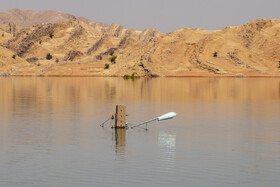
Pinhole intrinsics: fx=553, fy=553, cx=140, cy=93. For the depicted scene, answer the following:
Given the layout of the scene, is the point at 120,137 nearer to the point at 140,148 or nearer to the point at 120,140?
the point at 120,140

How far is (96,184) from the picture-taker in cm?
2884

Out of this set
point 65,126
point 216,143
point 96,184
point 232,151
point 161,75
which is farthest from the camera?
point 161,75

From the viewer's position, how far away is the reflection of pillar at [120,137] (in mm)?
40531

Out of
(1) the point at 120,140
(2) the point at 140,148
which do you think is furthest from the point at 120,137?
(2) the point at 140,148

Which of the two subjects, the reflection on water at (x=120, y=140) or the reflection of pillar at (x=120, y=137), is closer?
the reflection on water at (x=120, y=140)

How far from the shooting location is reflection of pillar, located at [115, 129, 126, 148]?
40.5 m

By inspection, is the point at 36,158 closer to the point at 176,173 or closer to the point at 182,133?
the point at 176,173

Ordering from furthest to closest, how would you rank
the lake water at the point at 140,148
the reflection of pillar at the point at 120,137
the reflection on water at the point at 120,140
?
the reflection of pillar at the point at 120,137, the reflection on water at the point at 120,140, the lake water at the point at 140,148

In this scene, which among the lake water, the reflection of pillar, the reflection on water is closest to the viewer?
the lake water

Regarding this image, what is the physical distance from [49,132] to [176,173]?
17.9 meters

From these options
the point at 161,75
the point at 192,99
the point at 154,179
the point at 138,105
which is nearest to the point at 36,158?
the point at 154,179

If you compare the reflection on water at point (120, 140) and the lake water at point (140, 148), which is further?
the reflection on water at point (120, 140)

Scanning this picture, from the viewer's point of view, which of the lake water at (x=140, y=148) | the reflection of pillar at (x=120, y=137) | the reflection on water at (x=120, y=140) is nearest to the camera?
the lake water at (x=140, y=148)

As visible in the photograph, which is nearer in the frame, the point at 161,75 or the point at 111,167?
the point at 111,167
